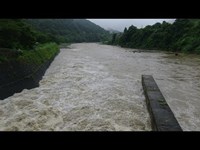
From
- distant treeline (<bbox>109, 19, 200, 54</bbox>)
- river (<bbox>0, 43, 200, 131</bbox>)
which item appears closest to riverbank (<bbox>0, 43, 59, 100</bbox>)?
river (<bbox>0, 43, 200, 131</bbox>)

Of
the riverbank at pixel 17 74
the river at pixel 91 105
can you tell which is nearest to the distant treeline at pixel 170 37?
the river at pixel 91 105

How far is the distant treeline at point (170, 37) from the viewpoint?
5166 cm

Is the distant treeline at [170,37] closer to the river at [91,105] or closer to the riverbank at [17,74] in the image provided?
the river at [91,105]

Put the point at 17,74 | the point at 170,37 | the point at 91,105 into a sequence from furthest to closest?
the point at 170,37
the point at 17,74
the point at 91,105

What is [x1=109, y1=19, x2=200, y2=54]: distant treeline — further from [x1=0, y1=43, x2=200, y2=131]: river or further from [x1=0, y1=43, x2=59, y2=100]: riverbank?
→ [x1=0, y1=43, x2=59, y2=100]: riverbank

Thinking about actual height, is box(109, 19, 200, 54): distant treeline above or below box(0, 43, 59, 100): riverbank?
below

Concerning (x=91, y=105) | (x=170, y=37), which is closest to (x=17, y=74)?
(x=91, y=105)

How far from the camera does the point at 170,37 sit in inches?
2419

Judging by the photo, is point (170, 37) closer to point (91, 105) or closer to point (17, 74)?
point (17, 74)

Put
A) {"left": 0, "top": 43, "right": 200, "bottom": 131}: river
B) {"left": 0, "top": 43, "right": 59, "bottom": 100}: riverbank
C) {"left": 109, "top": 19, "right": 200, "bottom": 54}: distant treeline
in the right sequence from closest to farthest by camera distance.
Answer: {"left": 0, "top": 43, "right": 200, "bottom": 131}: river → {"left": 0, "top": 43, "right": 59, "bottom": 100}: riverbank → {"left": 109, "top": 19, "right": 200, "bottom": 54}: distant treeline

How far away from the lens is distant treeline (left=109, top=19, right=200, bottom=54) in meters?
51.7

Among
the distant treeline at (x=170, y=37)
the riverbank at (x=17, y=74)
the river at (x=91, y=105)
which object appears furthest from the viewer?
the distant treeline at (x=170, y=37)
